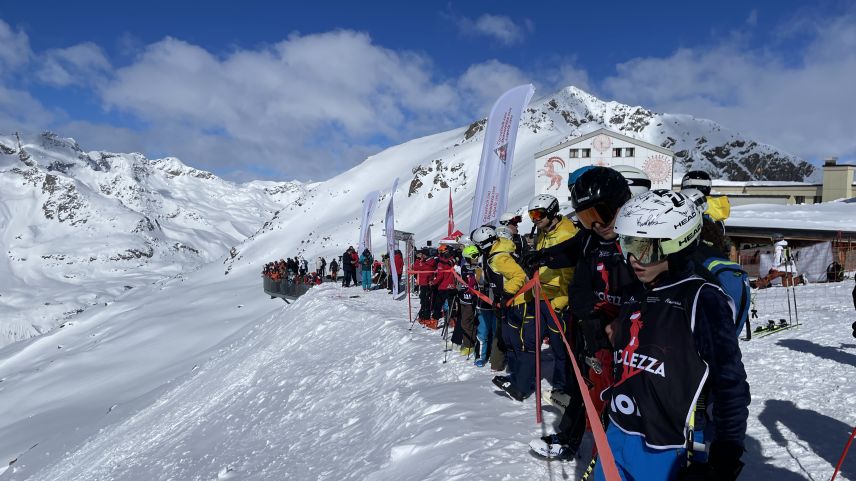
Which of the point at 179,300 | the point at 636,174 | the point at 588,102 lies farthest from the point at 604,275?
the point at 588,102

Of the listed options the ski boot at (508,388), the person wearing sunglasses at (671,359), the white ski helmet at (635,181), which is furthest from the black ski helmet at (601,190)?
the ski boot at (508,388)

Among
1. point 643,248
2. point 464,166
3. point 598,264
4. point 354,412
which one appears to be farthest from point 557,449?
point 464,166

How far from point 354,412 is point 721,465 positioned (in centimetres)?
613

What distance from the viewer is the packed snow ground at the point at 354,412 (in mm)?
4770

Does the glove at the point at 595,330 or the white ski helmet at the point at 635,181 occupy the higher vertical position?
the white ski helmet at the point at 635,181

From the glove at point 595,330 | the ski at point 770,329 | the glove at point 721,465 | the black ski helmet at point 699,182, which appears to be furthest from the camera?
the ski at point 770,329

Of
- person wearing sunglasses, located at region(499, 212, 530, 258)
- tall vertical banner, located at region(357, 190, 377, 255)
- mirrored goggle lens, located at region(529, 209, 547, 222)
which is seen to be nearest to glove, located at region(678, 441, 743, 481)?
mirrored goggle lens, located at region(529, 209, 547, 222)

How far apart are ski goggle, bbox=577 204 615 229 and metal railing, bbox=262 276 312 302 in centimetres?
2572

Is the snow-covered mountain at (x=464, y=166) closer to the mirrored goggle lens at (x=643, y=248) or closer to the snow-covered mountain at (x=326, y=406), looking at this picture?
the snow-covered mountain at (x=326, y=406)

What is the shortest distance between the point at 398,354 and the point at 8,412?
2215cm

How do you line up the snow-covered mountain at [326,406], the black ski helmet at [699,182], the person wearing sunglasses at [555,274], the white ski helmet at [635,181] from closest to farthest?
1. the white ski helmet at [635,181]
2. the person wearing sunglasses at [555,274]
3. the snow-covered mountain at [326,406]
4. the black ski helmet at [699,182]

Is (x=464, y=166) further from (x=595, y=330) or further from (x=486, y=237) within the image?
(x=595, y=330)

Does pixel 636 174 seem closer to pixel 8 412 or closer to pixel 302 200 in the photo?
pixel 8 412

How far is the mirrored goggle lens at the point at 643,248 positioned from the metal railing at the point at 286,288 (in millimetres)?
26711
